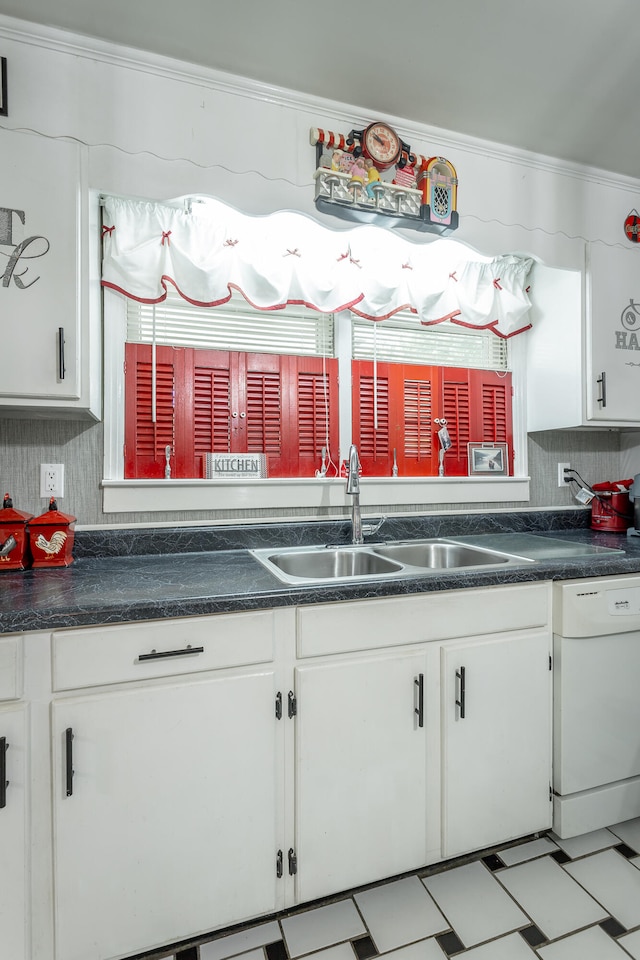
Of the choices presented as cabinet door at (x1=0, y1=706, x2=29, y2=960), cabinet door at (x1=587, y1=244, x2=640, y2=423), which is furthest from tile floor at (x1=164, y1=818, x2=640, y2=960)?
cabinet door at (x1=587, y1=244, x2=640, y2=423)

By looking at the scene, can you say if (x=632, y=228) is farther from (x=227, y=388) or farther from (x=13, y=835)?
(x=13, y=835)

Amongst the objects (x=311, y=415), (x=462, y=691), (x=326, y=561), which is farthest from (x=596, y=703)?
(x=311, y=415)

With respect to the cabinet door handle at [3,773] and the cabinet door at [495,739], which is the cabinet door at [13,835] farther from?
the cabinet door at [495,739]

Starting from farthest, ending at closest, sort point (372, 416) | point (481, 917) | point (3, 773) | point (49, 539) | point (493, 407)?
point (493, 407)
point (372, 416)
point (49, 539)
point (481, 917)
point (3, 773)

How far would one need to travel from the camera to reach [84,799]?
3.80 ft

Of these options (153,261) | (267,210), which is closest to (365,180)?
(267,210)

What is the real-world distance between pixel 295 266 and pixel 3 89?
3.36ft

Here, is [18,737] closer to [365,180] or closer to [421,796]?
[421,796]

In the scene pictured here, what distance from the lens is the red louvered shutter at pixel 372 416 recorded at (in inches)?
87.8

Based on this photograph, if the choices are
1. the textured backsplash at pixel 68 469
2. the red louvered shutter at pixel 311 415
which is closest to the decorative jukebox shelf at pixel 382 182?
the red louvered shutter at pixel 311 415

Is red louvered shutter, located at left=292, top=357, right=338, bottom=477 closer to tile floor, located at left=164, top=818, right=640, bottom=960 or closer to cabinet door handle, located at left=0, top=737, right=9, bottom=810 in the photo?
cabinet door handle, located at left=0, top=737, right=9, bottom=810

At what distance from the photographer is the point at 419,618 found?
1450mm

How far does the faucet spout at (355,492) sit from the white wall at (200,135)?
83cm

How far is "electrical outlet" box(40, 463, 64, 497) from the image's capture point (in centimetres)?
175
